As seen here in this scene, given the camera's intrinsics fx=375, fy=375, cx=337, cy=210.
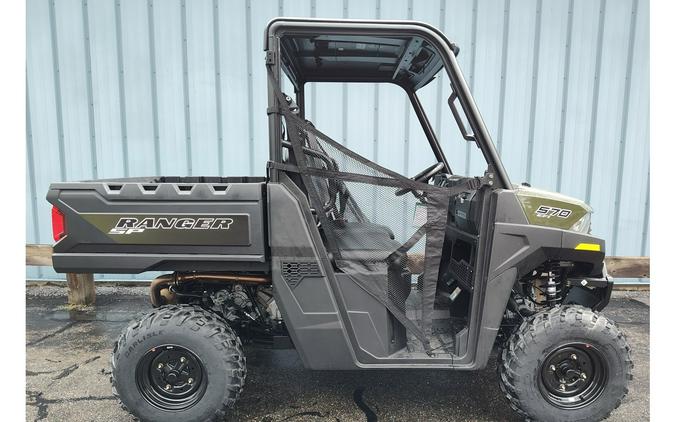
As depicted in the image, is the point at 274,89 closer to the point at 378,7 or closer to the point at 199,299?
the point at 199,299

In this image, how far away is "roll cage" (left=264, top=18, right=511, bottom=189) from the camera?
2102 mm

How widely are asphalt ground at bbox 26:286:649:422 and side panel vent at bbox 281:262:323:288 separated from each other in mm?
941

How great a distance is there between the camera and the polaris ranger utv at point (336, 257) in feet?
7.07

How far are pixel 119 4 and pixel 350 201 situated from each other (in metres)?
4.25

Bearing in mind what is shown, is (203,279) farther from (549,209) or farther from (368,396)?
(549,209)

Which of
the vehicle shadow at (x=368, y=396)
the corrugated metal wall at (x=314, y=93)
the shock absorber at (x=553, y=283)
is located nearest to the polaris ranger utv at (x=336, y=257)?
the shock absorber at (x=553, y=283)

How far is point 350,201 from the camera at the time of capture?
7.50ft

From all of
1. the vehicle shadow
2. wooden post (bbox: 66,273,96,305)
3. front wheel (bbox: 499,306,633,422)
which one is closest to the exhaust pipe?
the vehicle shadow

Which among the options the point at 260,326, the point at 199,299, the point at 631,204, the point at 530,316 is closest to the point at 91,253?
the point at 199,299

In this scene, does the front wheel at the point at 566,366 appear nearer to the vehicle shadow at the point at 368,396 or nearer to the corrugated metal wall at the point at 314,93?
the vehicle shadow at the point at 368,396

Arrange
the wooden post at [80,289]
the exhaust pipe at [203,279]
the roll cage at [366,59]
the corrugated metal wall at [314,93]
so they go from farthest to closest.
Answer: the corrugated metal wall at [314,93] < the wooden post at [80,289] < the exhaust pipe at [203,279] < the roll cage at [366,59]

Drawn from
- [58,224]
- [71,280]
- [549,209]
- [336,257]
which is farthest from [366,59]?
[71,280]

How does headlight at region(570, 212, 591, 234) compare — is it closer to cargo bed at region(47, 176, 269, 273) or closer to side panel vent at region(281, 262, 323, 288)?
side panel vent at region(281, 262, 323, 288)

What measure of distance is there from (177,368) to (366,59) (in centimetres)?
245
